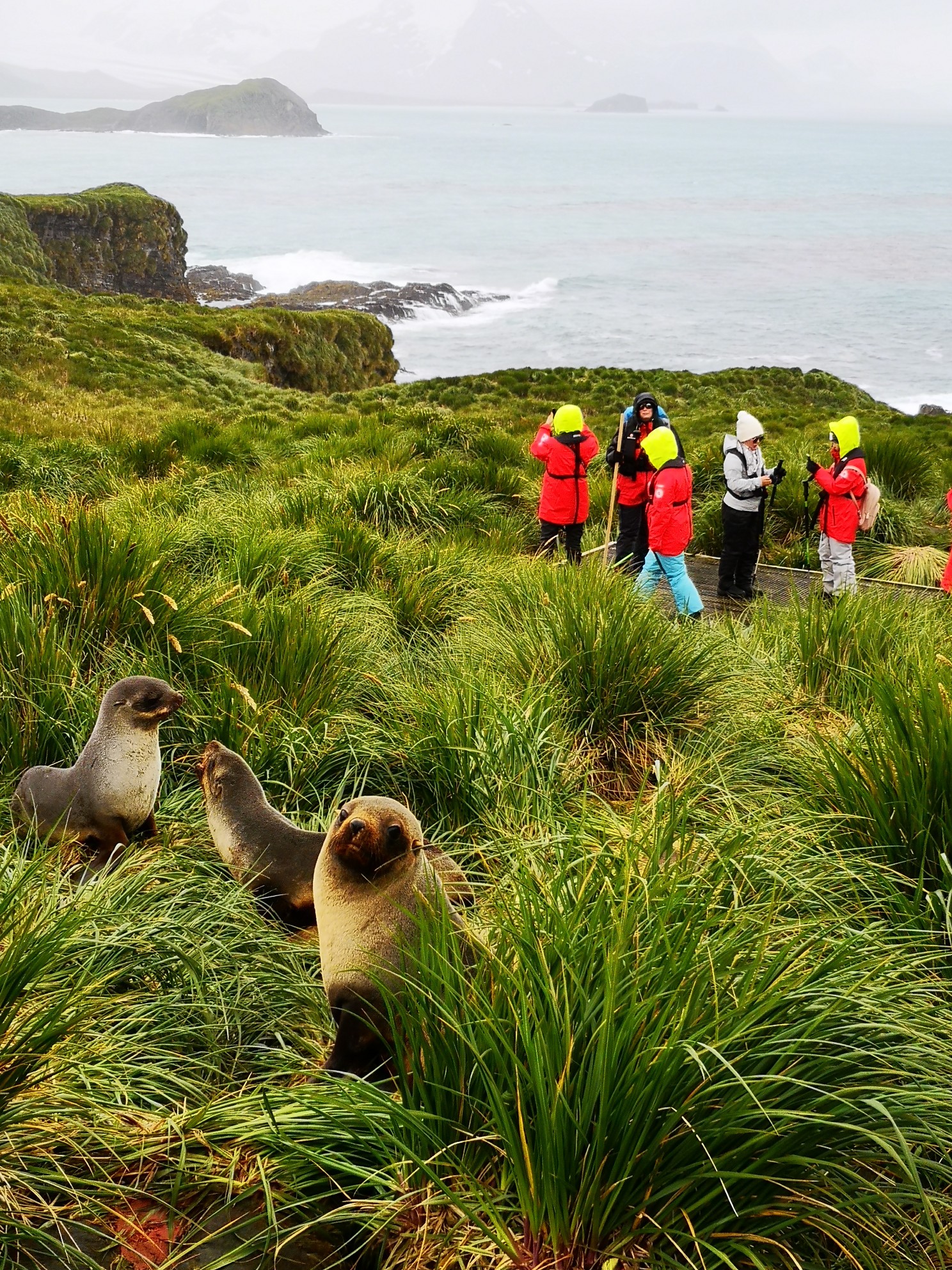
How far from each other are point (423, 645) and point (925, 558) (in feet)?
20.0

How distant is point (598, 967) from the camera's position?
8.13ft

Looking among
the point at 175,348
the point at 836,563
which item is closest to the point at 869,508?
the point at 836,563

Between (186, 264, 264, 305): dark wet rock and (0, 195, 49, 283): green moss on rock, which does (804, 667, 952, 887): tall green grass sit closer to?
(0, 195, 49, 283): green moss on rock

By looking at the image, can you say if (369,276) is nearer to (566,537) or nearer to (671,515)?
(566,537)

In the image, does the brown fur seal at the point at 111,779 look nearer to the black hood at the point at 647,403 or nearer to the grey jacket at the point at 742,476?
the grey jacket at the point at 742,476

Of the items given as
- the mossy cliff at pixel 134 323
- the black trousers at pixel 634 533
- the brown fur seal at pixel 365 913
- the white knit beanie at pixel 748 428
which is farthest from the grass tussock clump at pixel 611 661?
the mossy cliff at pixel 134 323

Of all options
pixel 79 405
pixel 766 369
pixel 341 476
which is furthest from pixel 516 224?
pixel 341 476

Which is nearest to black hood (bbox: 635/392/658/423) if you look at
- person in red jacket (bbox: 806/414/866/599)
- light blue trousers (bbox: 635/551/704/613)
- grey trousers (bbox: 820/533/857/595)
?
person in red jacket (bbox: 806/414/866/599)

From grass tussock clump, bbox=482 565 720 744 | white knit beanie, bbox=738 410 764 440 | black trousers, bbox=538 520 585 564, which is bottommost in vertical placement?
black trousers, bbox=538 520 585 564

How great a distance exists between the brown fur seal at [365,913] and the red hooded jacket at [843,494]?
7.09 m

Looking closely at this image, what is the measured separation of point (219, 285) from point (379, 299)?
13.7m

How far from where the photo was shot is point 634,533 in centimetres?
991

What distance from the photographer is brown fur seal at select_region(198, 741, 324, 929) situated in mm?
3332

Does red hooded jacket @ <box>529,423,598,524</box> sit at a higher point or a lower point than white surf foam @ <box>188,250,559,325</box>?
higher
